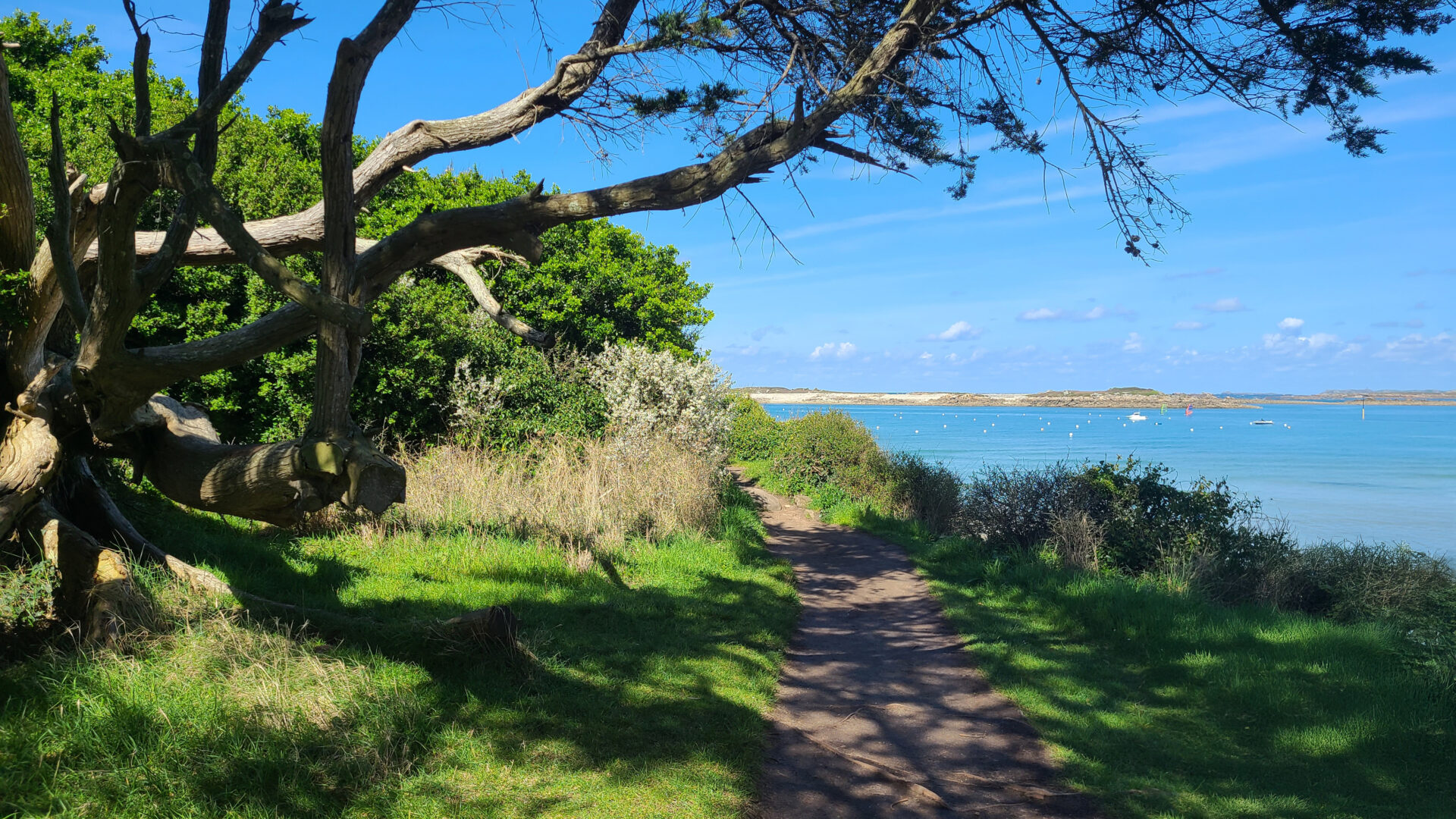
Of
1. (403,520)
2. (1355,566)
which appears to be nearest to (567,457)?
(403,520)

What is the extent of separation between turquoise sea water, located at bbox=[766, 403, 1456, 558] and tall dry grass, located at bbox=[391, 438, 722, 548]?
11266mm

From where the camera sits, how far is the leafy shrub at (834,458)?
734 inches

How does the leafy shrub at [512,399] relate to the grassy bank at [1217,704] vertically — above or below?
above

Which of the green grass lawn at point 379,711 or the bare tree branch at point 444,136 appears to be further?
the bare tree branch at point 444,136

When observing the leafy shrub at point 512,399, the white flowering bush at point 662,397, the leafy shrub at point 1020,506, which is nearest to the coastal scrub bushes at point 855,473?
the white flowering bush at point 662,397

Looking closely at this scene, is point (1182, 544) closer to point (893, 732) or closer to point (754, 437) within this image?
point (893, 732)

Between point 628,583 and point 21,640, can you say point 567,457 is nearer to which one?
point 628,583

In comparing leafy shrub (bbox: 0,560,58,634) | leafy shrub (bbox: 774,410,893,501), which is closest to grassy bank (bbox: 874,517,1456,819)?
leafy shrub (bbox: 0,560,58,634)

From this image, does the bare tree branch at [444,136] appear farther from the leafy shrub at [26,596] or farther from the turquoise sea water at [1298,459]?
the turquoise sea water at [1298,459]

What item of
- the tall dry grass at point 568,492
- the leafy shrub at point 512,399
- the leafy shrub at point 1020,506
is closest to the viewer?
the tall dry grass at point 568,492

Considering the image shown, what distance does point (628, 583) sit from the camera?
27.1 ft

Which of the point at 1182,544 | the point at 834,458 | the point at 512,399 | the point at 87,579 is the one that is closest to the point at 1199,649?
the point at 1182,544

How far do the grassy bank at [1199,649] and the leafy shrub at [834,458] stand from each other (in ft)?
16.2

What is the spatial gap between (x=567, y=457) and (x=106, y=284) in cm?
815
